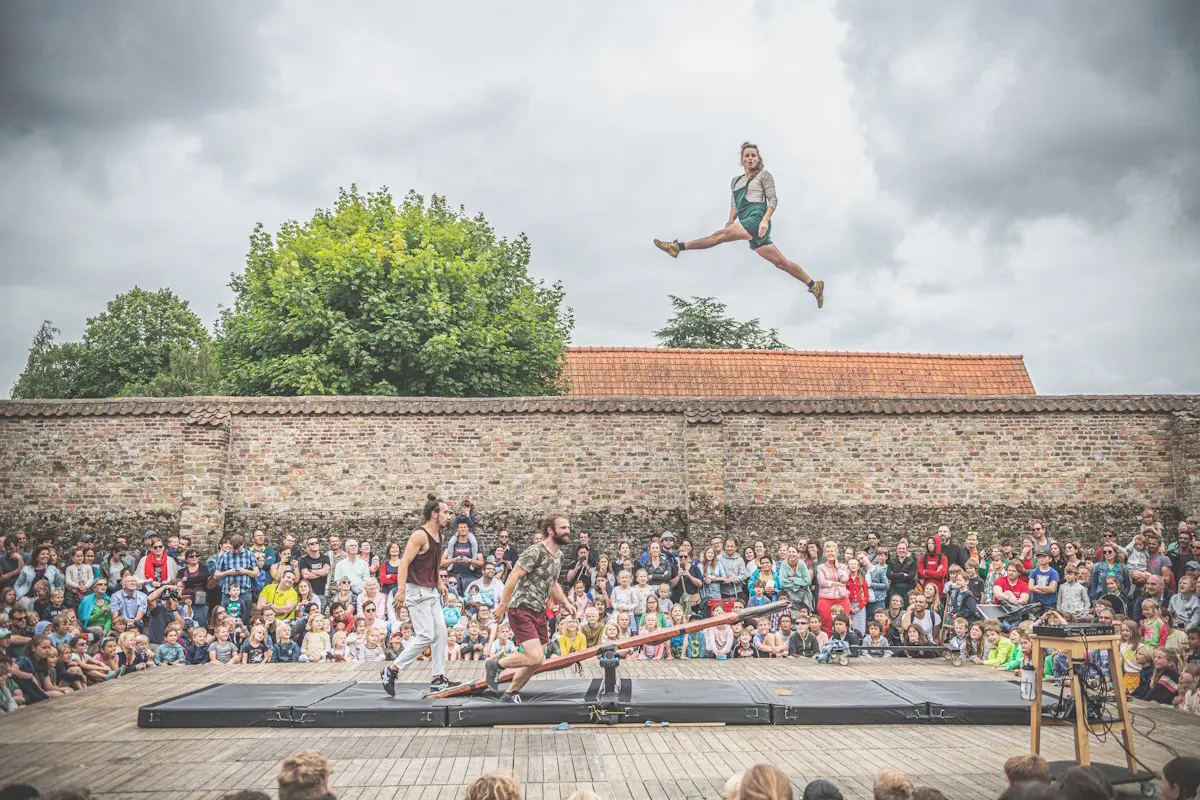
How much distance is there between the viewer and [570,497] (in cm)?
1580

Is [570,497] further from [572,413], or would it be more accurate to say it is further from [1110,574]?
[1110,574]

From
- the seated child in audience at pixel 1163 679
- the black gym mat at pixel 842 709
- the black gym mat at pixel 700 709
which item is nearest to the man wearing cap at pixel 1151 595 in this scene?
the seated child in audience at pixel 1163 679

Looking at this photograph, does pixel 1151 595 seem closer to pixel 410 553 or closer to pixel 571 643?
pixel 571 643

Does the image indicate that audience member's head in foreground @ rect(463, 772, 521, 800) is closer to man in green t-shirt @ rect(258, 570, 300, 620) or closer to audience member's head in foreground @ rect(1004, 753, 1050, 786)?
audience member's head in foreground @ rect(1004, 753, 1050, 786)

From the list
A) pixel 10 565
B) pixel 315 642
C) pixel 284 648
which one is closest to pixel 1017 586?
pixel 315 642

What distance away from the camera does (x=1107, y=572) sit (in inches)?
474

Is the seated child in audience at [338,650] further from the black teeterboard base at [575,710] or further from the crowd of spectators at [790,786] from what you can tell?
the crowd of spectators at [790,786]

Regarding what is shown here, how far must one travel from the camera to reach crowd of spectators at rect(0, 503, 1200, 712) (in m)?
11.5

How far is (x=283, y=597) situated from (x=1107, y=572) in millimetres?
10882

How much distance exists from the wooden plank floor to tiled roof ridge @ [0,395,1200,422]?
290 inches

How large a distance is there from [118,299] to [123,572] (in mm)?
31999

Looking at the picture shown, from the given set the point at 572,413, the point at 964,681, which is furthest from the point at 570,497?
the point at 964,681

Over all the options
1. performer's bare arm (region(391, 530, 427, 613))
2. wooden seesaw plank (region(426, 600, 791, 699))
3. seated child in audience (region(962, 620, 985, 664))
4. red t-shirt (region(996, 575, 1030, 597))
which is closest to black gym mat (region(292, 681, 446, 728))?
wooden seesaw plank (region(426, 600, 791, 699))

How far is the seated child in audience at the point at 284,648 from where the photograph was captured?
38.9 feet
